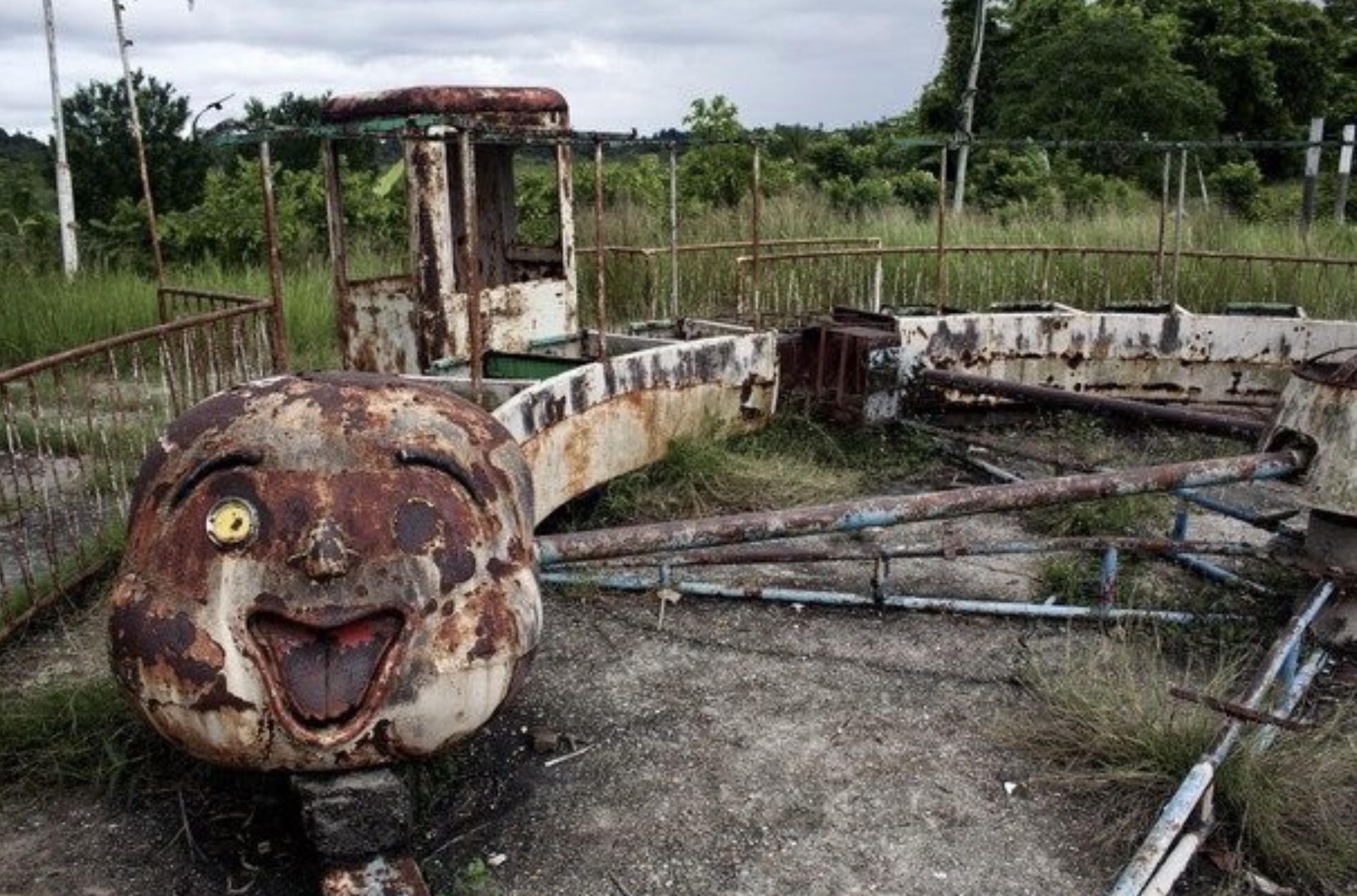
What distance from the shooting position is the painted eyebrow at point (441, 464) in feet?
10.8

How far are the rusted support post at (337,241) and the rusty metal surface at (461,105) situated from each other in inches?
10.6

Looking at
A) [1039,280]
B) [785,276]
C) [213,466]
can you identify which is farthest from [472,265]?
[1039,280]

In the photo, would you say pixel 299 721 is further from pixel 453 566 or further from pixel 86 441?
pixel 86 441

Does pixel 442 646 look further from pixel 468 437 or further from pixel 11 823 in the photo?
pixel 11 823

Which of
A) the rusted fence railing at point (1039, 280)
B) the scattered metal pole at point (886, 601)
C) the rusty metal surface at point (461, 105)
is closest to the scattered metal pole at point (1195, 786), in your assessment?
the scattered metal pole at point (886, 601)

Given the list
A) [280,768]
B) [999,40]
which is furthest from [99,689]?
[999,40]

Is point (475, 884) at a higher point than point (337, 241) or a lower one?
lower

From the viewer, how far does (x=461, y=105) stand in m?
7.96

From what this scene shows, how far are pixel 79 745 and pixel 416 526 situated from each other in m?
1.84

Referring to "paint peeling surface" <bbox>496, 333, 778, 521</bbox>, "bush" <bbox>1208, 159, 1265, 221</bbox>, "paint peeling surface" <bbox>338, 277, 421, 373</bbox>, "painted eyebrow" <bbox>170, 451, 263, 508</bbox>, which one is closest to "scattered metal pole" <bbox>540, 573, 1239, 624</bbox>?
"paint peeling surface" <bbox>496, 333, 778, 521</bbox>

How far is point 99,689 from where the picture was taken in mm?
4422

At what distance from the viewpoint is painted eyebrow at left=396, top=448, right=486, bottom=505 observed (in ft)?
10.8

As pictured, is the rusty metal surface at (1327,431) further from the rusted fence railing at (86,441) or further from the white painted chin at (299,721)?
the rusted fence railing at (86,441)

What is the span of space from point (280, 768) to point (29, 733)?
5.32 ft
